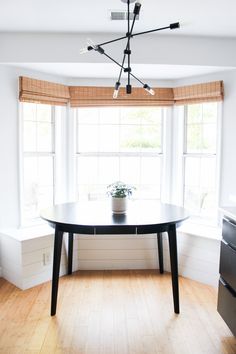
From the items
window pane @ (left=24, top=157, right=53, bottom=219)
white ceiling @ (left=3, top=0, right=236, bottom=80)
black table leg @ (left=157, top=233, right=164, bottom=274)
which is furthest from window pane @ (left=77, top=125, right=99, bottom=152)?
black table leg @ (left=157, top=233, right=164, bottom=274)

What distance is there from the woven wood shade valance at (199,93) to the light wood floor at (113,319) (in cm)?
194

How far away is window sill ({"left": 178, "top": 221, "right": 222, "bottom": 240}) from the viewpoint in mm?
3125

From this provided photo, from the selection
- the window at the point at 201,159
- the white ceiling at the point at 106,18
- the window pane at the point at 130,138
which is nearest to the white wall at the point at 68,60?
the white ceiling at the point at 106,18

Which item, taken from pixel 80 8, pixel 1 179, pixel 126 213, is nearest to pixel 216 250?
pixel 126 213

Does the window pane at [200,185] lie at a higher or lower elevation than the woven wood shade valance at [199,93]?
lower

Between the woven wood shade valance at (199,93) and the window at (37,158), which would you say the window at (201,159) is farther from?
the window at (37,158)

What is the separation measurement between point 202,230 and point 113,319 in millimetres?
1382

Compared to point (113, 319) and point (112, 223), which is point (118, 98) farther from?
point (113, 319)

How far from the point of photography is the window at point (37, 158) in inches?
133

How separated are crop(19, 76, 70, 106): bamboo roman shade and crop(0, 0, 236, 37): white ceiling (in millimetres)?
519

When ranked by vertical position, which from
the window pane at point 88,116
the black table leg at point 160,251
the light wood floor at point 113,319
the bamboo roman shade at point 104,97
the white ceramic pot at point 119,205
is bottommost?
the light wood floor at point 113,319

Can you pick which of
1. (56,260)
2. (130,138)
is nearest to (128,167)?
(130,138)

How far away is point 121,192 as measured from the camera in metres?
2.84

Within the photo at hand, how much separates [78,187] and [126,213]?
1103 millimetres
